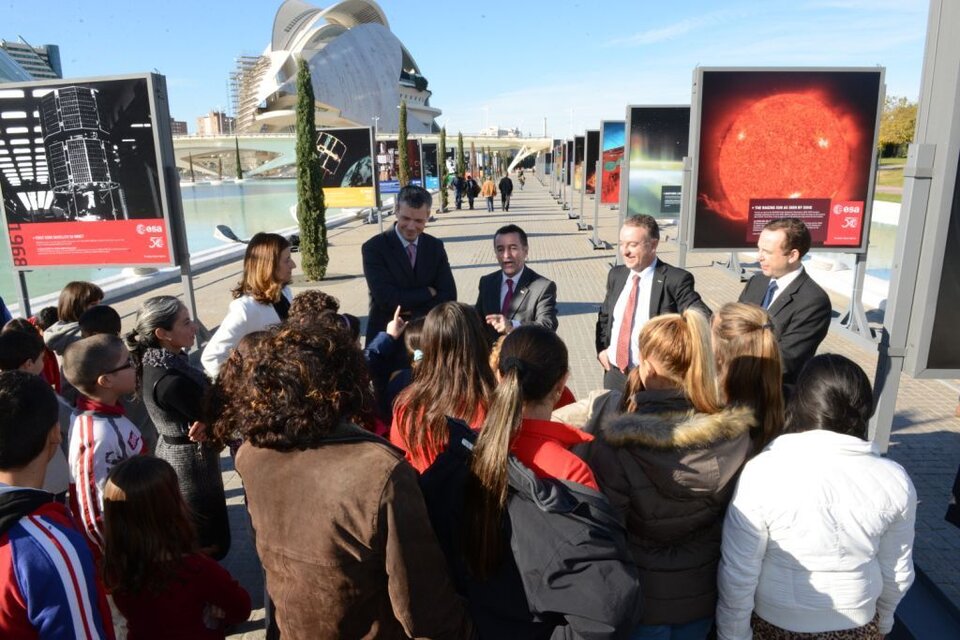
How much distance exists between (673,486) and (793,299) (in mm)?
2345

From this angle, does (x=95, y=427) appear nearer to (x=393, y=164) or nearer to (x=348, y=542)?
(x=348, y=542)

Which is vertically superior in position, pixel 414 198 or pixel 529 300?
pixel 414 198

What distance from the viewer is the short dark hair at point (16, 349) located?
3.14 m

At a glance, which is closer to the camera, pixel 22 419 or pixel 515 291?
pixel 22 419

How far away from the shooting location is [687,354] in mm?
2166

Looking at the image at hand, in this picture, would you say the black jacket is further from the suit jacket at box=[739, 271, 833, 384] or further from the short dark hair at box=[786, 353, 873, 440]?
the suit jacket at box=[739, 271, 833, 384]

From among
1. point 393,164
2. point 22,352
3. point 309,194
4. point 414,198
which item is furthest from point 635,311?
point 393,164

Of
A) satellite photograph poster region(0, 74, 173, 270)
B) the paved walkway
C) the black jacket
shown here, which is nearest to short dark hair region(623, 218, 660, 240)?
the paved walkway

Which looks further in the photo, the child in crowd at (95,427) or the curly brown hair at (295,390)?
the child in crowd at (95,427)

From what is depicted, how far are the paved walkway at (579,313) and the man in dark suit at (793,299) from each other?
146cm

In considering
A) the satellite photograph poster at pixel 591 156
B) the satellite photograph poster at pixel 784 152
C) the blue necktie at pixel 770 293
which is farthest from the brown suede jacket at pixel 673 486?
the satellite photograph poster at pixel 591 156

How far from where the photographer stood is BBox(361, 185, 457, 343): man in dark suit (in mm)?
4344

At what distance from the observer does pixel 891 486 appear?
1.94 m

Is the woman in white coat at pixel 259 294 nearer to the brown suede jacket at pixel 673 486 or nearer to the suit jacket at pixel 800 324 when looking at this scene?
the brown suede jacket at pixel 673 486
